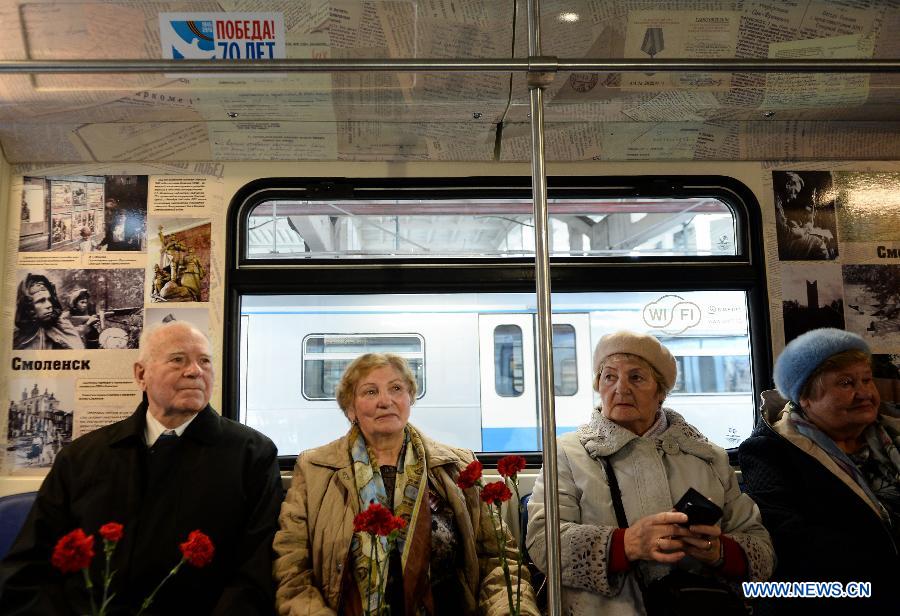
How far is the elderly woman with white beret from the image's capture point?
2.11 metres

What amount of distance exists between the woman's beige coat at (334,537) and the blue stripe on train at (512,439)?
65 centimetres

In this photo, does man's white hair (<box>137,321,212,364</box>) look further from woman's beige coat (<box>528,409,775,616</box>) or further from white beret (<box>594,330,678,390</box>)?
white beret (<box>594,330,678,390</box>)

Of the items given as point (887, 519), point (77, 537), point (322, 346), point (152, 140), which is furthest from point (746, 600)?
point (152, 140)

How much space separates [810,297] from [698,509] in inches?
62.6

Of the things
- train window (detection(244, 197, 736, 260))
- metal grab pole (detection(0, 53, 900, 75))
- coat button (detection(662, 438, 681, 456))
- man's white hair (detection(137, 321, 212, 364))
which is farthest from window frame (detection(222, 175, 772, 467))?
metal grab pole (detection(0, 53, 900, 75))

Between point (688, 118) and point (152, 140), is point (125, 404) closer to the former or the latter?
point (152, 140)

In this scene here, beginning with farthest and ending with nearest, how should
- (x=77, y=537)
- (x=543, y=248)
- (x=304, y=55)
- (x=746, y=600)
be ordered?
Answer: (x=304, y=55), (x=746, y=600), (x=543, y=248), (x=77, y=537)

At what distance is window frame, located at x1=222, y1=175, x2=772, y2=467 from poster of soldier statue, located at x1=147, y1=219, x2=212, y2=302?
A: 106 millimetres

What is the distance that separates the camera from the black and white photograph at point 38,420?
2898 mm

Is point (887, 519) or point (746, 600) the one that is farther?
point (887, 519)

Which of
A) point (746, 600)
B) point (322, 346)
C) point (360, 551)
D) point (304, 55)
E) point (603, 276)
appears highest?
point (304, 55)

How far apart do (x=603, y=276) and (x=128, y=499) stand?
2.12 meters

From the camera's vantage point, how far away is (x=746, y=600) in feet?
7.28

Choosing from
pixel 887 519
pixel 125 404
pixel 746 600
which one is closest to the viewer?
pixel 746 600
